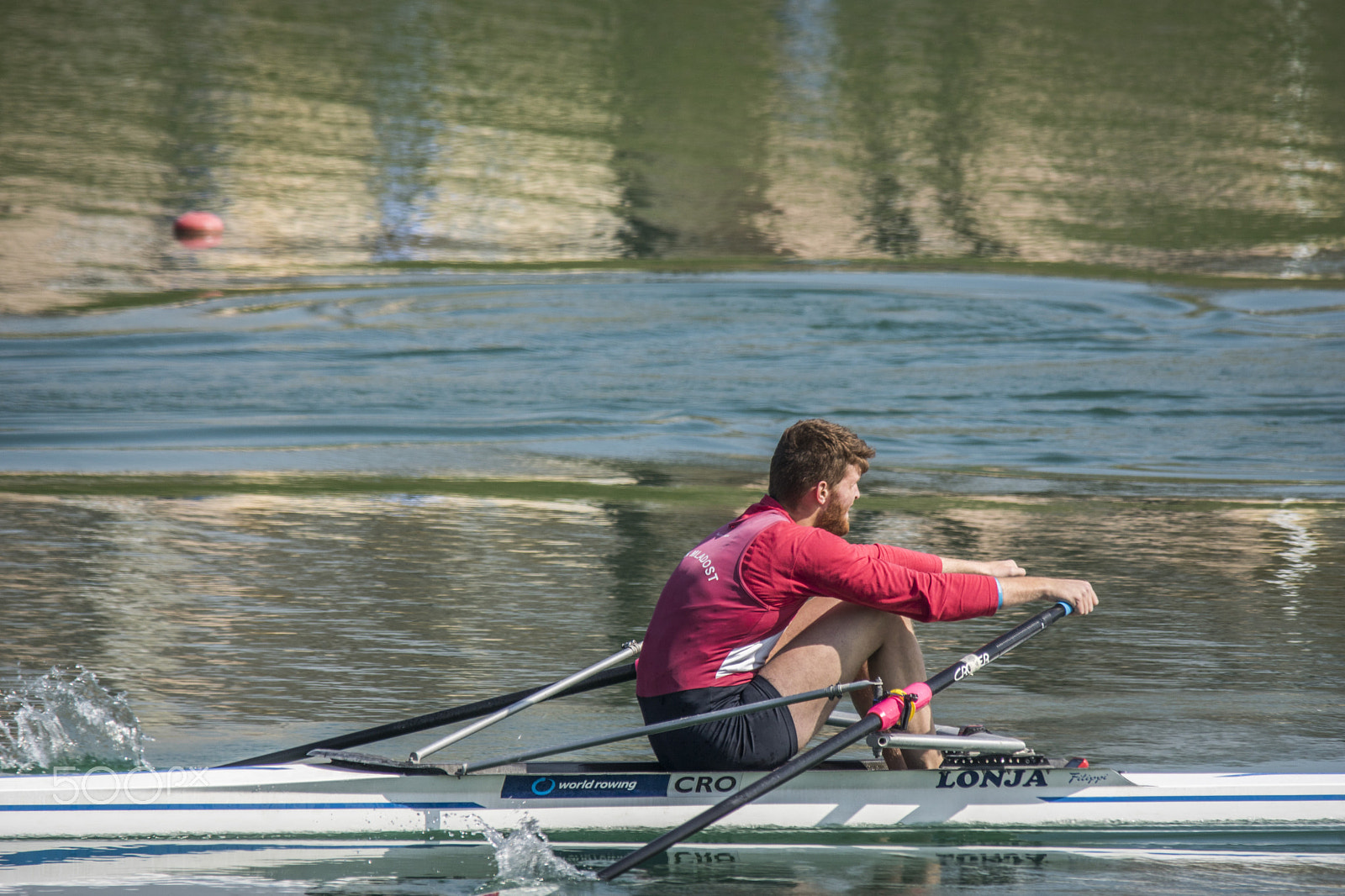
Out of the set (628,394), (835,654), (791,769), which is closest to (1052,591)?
(835,654)

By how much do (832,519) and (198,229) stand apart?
17834mm

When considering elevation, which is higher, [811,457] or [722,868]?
[811,457]

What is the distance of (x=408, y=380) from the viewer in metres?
13.6

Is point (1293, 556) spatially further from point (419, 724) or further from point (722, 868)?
point (419, 724)

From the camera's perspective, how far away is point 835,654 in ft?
16.4

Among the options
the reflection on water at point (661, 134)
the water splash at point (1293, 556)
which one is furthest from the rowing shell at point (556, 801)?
the reflection on water at point (661, 134)

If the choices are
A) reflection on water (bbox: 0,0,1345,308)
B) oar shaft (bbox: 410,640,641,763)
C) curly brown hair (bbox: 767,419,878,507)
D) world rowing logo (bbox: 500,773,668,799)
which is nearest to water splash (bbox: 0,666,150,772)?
oar shaft (bbox: 410,640,641,763)

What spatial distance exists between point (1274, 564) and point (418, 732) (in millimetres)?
4687

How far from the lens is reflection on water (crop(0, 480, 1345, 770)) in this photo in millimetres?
6023

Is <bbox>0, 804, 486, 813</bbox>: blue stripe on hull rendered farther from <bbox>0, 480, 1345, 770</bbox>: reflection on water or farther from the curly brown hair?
the curly brown hair

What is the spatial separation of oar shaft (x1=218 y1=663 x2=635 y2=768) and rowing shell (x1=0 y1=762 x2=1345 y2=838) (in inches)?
3.6

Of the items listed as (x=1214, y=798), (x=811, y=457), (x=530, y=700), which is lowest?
(x=1214, y=798)

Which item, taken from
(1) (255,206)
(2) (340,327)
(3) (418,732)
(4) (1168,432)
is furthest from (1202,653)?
(1) (255,206)

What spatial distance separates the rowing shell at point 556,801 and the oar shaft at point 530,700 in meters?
0.16
